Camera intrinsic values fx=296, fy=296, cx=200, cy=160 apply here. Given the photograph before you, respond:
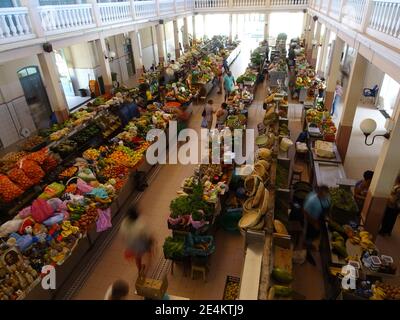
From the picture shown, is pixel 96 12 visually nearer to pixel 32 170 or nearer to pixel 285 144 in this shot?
pixel 32 170

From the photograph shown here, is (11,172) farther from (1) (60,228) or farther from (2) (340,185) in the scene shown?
(2) (340,185)

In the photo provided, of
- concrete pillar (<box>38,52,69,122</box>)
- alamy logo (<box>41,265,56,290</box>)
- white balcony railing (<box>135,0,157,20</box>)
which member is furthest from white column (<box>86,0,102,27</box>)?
alamy logo (<box>41,265,56,290</box>)

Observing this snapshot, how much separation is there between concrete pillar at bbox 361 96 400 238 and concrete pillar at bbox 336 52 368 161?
111 inches

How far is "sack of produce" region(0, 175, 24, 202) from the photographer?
711cm

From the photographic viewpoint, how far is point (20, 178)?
7.54 m

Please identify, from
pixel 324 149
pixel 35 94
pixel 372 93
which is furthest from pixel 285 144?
pixel 35 94

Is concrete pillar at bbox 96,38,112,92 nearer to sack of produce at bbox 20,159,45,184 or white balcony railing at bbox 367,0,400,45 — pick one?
sack of produce at bbox 20,159,45,184

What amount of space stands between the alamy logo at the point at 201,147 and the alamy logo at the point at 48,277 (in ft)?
15.3

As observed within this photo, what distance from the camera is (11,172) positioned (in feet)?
24.8

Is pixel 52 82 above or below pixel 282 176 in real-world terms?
above

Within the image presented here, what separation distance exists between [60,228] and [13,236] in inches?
33.8

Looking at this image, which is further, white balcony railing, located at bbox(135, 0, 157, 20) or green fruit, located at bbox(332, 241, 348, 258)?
white balcony railing, located at bbox(135, 0, 157, 20)

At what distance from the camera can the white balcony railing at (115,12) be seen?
40.3 feet

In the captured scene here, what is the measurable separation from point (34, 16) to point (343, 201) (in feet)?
32.1
